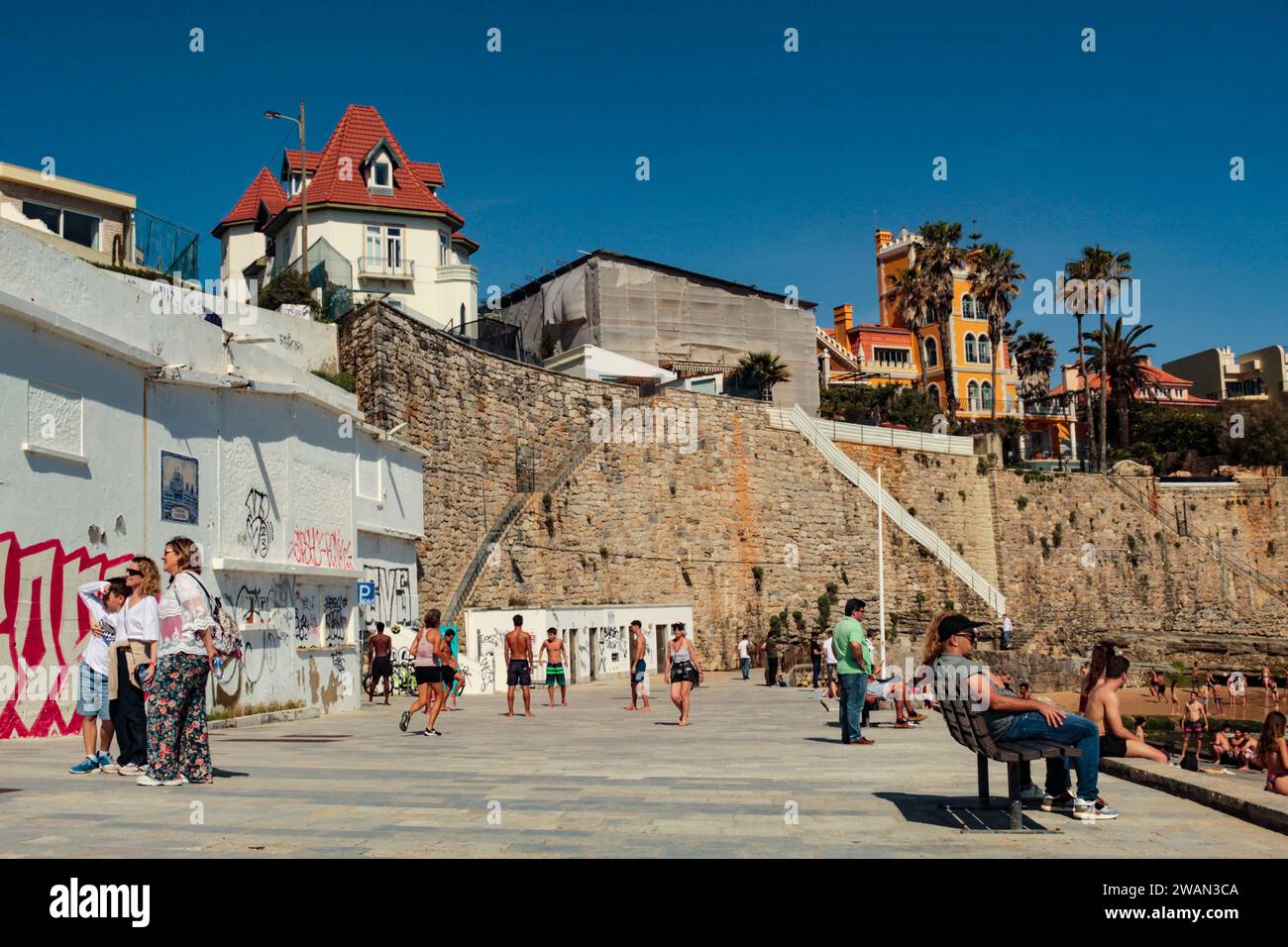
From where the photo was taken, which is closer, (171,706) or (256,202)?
(171,706)

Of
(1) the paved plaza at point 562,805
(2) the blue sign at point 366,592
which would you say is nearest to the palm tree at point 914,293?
(2) the blue sign at point 366,592

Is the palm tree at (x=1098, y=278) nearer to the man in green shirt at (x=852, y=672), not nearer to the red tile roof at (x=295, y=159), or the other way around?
the red tile roof at (x=295, y=159)

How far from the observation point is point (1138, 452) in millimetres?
75188

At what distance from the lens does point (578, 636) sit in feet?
117

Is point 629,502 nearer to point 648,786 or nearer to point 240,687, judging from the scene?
point 240,687

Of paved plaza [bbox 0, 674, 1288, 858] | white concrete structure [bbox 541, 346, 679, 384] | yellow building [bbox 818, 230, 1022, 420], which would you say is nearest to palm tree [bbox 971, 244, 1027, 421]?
yellow building [bbox 818, 230, 1022, 420]

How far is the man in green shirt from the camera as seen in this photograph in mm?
15156

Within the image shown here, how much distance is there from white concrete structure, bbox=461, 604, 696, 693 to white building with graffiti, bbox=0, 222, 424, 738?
7.21 meters

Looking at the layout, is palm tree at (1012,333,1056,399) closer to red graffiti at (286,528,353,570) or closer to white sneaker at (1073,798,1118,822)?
red graffiti at (286,528,353,570)

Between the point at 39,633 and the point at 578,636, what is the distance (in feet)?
71.5

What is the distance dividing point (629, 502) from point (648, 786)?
33.1 m

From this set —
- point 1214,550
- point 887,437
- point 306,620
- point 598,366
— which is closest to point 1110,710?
point 306,620

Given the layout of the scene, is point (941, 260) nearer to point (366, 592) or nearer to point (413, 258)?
point (413, 258)

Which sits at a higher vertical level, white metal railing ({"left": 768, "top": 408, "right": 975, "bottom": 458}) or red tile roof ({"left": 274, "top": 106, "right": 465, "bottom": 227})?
red tile roof ({"left": 274, "top": 106, "right": 465, "bottom": 227})
